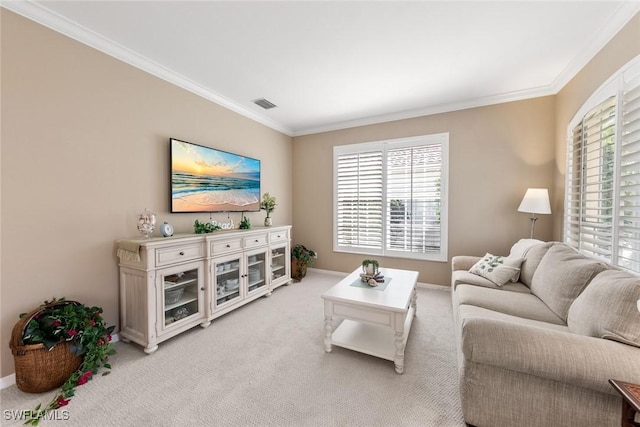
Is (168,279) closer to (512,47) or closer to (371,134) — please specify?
(371,134)

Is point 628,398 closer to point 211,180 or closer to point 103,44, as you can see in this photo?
point 211,180

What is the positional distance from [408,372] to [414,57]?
2820 mm

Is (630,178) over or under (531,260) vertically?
over

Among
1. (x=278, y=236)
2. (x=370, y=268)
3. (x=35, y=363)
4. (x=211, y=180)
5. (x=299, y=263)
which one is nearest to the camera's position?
(x=35, y=363)

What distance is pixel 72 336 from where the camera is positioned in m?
1.67

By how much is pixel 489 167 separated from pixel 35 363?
483cm

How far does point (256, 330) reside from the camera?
8.09 feet

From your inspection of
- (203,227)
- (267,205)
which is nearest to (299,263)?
(267,205)

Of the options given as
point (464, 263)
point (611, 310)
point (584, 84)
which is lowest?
point (464, 263)

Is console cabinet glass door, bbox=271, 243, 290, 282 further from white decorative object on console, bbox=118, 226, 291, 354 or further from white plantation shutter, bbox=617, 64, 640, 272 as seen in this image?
white plantation shutter, bbox=617, 64, 640, 272

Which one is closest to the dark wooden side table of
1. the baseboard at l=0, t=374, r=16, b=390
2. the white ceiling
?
the white ceiling

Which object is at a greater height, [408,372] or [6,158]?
[6,158]

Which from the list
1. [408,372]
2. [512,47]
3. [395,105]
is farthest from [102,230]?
[512,47]

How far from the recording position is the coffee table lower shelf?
6.28ft
